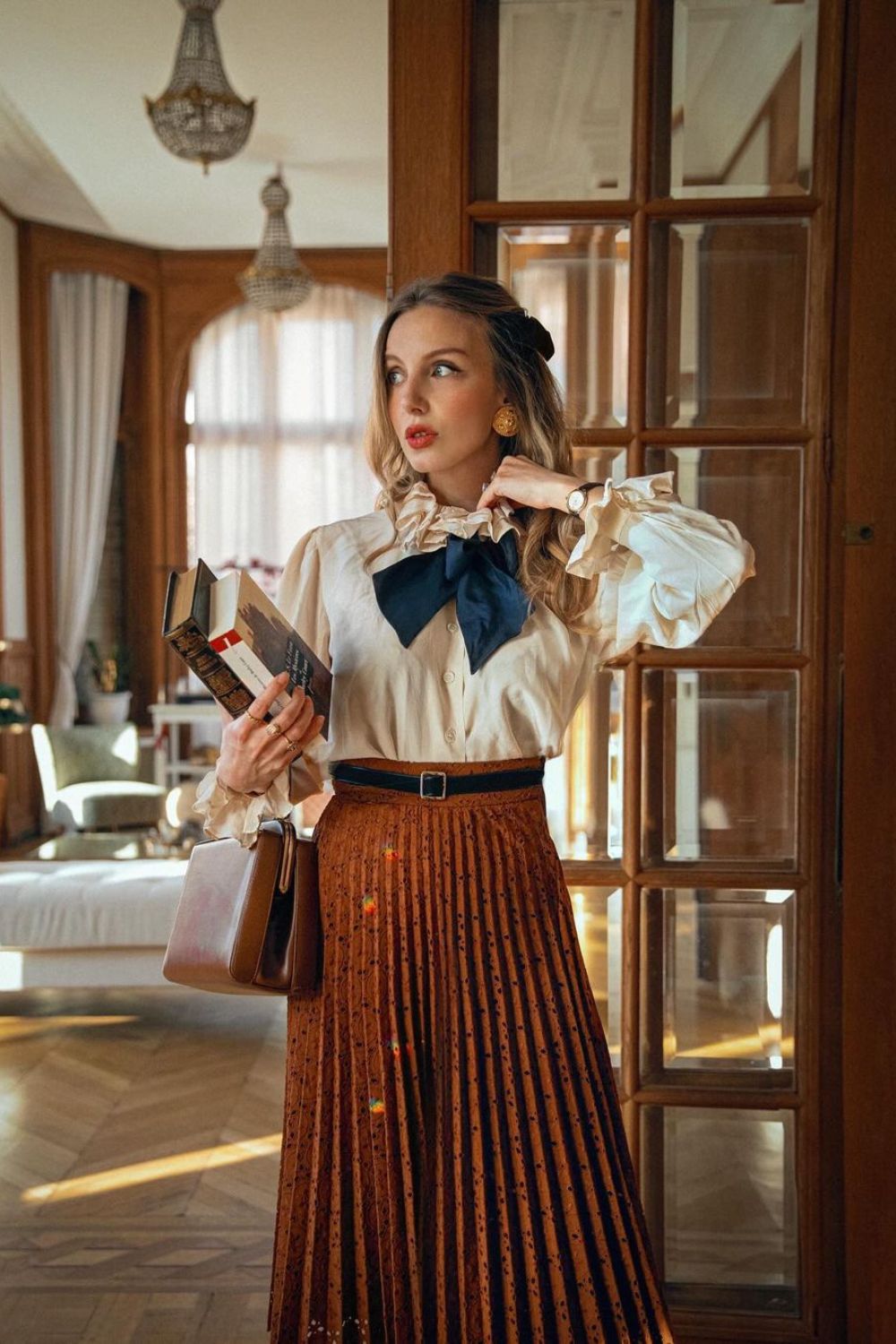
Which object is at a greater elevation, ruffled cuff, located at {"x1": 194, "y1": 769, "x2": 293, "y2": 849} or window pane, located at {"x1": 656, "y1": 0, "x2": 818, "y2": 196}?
window pane, located at {"x1": 656, "y1": 0, "x2": 818, "y2": 196}

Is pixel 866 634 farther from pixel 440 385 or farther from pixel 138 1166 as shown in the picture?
pixel 138 1166

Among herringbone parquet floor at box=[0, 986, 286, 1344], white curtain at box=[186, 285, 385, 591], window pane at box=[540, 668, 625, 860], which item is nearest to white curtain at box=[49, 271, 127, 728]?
white curtain at box=[186, 285, 385, 591]

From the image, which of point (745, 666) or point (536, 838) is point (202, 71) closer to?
point (745, 666)

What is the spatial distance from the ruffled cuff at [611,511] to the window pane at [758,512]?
1.89 feet

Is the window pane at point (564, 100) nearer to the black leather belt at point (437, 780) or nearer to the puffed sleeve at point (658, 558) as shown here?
the puffed sleeve at point (658, 558)

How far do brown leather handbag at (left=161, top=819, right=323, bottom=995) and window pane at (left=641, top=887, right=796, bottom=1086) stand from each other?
0.78 m

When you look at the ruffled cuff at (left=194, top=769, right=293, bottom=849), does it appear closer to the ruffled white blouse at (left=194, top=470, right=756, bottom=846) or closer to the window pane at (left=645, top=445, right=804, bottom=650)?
the ruffled white blouse at (left=194, top=470, right=756, bottom=846)

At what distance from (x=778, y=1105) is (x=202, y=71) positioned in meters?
4.17

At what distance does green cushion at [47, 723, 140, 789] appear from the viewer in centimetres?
693

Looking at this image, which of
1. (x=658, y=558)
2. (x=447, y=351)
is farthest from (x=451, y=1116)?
(x=447, y=351)

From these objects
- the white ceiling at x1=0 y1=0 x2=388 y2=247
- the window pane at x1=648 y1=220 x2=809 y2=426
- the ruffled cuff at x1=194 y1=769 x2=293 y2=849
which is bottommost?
the ruffled cuff at x1=194 y1=769 x2=293 y2=849

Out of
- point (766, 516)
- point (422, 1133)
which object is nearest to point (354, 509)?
point (766, 516)

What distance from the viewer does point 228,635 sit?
137 cm

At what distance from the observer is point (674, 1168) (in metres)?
2.18
